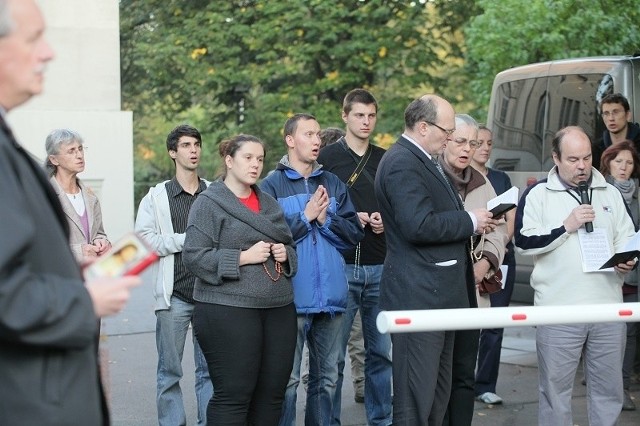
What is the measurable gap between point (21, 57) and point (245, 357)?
3.40 meters

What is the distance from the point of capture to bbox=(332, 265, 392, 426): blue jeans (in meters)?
7.75

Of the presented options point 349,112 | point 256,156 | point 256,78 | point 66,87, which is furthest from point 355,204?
point 256,78

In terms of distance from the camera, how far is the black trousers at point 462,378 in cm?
669

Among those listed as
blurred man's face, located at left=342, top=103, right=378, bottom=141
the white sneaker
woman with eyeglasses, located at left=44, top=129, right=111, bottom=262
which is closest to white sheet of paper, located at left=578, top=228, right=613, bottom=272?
blurred man's face, located at left=342, top=103, right=378, bottom=141

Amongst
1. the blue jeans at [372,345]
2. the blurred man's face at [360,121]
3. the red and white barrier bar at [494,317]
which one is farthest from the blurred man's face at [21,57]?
the blurred man's face at [360,121]

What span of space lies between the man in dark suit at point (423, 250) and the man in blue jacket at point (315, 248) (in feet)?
1.70

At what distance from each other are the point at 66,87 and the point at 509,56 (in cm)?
669

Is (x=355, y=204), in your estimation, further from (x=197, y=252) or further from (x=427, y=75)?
(x=427, y=75)

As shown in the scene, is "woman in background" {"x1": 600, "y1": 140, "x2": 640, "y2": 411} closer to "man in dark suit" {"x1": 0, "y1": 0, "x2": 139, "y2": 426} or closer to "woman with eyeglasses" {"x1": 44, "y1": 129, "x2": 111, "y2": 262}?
"woman with eyeglasses" {"x1": 44, "y1": 129, "x2": 111, "y2": 262}

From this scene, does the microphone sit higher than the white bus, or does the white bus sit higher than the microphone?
the white bus

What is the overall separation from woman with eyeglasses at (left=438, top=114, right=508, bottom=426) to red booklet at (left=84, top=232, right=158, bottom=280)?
11.7 ft

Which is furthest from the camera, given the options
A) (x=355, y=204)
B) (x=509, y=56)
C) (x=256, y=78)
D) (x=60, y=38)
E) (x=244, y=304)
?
(x=256, y=78)

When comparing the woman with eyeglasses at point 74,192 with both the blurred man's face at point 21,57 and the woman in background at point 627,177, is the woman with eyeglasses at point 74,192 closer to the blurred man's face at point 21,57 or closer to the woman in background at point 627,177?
the woman in background at point 627,177

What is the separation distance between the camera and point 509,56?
56.3 feet
